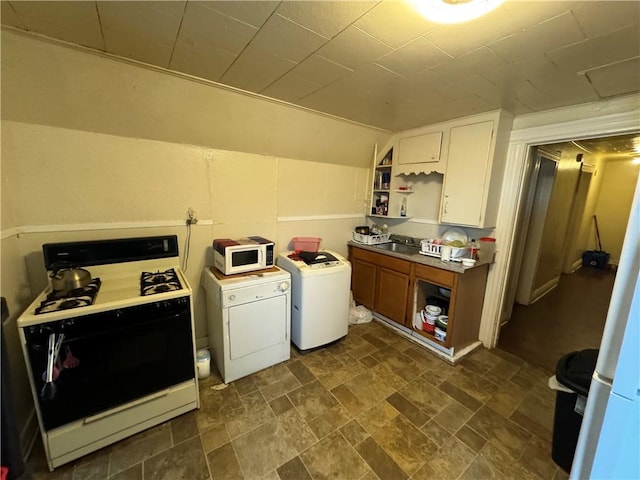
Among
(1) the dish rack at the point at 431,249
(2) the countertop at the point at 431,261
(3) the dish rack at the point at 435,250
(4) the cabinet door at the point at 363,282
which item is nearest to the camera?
(2) the countertop at the point at 431,261

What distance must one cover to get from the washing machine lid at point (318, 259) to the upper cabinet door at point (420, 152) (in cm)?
143

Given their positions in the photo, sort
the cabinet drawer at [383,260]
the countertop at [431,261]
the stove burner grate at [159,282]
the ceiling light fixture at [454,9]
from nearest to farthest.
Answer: the ceiling light fixture at [454,9]
the stove burner grate at [159,282]
the countertop at [431,261]
the cabinet drawer at [383,260]

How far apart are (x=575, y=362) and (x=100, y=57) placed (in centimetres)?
333

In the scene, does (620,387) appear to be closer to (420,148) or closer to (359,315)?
(359,315)

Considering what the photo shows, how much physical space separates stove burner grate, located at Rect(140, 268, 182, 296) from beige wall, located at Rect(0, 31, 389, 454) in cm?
39

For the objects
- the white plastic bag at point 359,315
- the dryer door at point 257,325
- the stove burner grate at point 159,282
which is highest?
the stove burner grate at point 159,282

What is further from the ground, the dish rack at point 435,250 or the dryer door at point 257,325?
the dish rack at point 435,250

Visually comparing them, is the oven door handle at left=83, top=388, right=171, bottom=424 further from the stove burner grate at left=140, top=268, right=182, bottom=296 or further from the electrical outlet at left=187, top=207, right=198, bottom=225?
the electrical outlet at left=187, top=207, right=198, bottom=225

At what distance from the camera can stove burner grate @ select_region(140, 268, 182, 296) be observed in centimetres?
162

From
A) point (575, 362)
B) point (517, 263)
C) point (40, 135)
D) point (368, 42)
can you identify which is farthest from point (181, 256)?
point (517, 263)

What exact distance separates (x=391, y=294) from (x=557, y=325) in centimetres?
228

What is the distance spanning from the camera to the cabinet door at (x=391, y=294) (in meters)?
2.72

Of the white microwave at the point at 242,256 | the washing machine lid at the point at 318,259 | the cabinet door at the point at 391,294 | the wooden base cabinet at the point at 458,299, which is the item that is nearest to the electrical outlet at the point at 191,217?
the white microwave at the point at 242,256

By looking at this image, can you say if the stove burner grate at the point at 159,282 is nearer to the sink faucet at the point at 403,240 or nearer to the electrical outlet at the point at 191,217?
the electrical outlet at the point at 191,217
